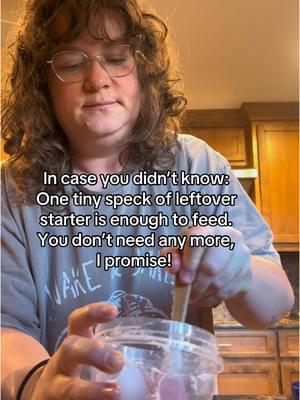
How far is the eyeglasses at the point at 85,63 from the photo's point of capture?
26.7 inches

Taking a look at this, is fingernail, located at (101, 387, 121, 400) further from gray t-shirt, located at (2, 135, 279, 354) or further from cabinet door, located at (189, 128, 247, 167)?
cabinet door, located at (189, 128, 247, 167)

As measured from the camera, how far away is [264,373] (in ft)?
7.48

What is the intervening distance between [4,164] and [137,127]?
24 centimetres

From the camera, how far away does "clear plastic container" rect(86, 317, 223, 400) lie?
359 mm

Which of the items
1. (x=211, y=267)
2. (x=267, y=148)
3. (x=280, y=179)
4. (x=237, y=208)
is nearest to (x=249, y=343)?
(x=280, y=179)

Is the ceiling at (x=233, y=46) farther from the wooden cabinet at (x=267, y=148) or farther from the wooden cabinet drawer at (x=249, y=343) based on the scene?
the wooden cabinet drawer at (x=249, y=343)

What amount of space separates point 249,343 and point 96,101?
1935mm

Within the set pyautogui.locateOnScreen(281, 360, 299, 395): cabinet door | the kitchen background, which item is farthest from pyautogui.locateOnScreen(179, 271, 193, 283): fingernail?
pyautogui.locateOnScreen(281, 360, 299, 395): cabinet door

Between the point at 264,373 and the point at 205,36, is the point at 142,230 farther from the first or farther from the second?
the point at 264,373

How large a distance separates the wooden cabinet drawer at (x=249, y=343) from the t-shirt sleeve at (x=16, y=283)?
1.79m

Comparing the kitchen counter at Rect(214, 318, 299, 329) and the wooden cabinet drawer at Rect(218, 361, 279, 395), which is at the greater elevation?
the kitchen counter at Rect(214, 318, 299, 329)

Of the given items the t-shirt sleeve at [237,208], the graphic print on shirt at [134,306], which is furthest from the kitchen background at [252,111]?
the graphic print on shirt at [134,306]

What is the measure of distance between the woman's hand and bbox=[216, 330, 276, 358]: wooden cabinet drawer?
6.35 feet

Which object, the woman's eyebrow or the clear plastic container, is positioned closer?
the clear plastic container
